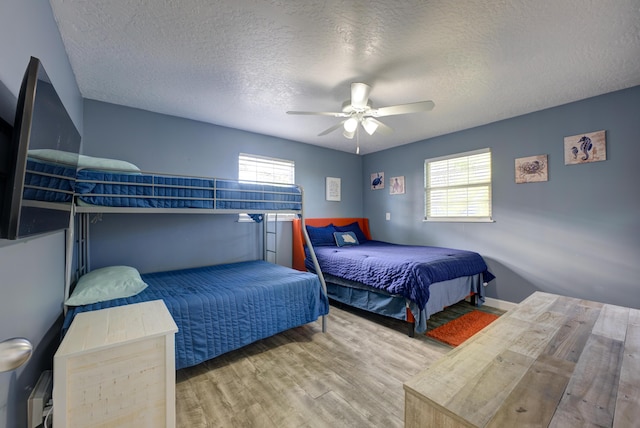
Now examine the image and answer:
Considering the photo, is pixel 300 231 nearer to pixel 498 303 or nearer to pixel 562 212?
pixel 498 303

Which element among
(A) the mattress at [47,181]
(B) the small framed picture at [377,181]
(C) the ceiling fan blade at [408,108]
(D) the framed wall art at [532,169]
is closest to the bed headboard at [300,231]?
(B) the small framed picture at [377,181]

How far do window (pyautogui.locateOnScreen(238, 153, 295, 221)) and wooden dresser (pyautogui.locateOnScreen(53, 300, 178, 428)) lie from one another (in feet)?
7.59

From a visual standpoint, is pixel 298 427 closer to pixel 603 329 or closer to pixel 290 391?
pixel 290 391

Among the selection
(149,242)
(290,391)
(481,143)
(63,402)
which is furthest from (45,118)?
(481,143)

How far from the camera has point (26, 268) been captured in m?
1.12

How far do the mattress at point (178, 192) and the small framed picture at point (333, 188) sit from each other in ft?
4.79

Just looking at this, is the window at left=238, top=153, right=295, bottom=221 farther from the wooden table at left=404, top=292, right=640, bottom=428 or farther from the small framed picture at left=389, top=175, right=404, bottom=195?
the wooden table at left=404, top=292, right=640, bottom=428

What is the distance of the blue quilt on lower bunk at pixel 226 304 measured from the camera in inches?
71.7

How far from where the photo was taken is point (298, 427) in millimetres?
1438

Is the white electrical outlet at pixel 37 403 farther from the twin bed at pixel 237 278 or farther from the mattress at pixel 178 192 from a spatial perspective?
the mattress at pixel 178 192

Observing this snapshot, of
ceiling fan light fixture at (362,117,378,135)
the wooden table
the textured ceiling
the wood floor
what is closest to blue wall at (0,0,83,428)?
the textured ceiling

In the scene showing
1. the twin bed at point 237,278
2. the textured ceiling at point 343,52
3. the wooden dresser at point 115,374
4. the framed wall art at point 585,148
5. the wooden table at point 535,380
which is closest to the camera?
the wooden table at point 535,380

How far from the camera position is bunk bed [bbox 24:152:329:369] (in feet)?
5.96

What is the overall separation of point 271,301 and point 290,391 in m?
0.70
